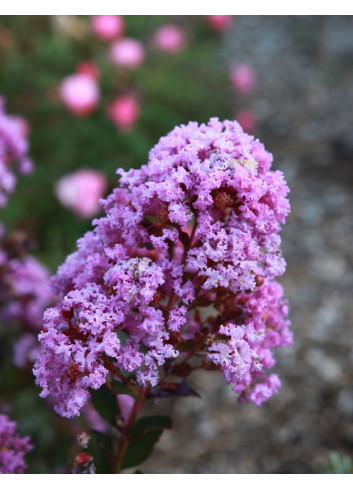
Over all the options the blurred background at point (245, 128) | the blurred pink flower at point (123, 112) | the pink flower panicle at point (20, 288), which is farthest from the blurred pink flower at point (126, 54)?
the pink flower panicle at point (20, 288)

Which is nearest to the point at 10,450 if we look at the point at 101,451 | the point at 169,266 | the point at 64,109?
the point at 101,451

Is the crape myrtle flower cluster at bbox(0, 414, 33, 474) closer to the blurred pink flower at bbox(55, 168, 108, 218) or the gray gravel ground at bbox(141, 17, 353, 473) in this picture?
the gray gravel ground at bbox(141, 17, 353, 473)

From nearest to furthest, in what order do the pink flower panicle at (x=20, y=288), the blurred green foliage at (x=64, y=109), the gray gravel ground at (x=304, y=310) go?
the pink flower panicle at (x=20, y=288) < the gray gravel ground at (x=304, y=310) < the blurred green foliage at (x=64, y=109)

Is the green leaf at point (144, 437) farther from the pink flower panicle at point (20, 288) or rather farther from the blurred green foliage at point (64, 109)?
the blurred green foliage at point (64, 109)

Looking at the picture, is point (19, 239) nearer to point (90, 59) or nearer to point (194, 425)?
point (194, 425)

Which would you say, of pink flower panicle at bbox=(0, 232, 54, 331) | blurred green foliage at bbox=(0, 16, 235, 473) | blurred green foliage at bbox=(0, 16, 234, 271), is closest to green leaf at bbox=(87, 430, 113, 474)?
pink flower panicle at bbox=(0, 232, 54, 331)

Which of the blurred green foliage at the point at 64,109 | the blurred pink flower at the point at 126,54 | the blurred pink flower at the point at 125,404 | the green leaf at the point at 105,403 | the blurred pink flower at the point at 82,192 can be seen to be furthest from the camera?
the blurred pink flower at the point at 126,54
